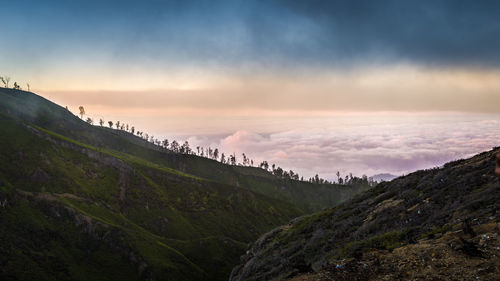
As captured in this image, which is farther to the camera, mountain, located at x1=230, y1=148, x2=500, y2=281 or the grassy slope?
the grassy slope

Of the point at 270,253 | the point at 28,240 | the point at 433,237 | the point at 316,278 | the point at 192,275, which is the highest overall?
the point at 433,237

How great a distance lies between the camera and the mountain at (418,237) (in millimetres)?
18125

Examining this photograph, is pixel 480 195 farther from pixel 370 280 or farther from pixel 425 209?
pixel 370 280

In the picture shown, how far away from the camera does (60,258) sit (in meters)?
124

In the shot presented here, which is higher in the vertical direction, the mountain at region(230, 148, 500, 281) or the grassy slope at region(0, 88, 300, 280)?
the mountain at region(230, 148, 500, 281)

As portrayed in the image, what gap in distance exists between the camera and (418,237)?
2609cm

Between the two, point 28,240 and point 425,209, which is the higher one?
point 425,209

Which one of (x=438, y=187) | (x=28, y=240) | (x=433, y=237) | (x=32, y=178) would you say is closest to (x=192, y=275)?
(x=28, y=240)

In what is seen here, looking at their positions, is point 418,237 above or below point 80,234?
above

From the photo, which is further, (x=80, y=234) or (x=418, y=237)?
(x=80, y=234)

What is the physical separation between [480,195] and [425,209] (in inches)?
244

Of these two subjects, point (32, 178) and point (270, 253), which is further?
point (32, 178)

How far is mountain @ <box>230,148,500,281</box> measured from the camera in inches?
714

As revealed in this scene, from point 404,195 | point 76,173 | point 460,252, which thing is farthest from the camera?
point 76,173
